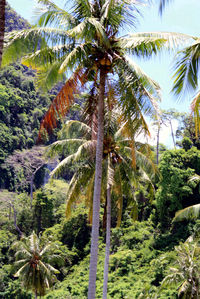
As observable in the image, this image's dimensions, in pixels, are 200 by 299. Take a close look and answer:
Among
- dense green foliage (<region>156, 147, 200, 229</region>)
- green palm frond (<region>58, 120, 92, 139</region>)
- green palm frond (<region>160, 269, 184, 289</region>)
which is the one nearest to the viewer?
green palm frond (<region>58, 120, 92, 139</region>)

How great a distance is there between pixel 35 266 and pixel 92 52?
49.5 ft

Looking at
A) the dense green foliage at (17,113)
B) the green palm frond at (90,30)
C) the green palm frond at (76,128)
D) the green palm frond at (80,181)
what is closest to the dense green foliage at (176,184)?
the green palm frond at (76,128)

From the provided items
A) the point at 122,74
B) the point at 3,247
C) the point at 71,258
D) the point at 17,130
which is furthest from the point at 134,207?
the point at 17,130

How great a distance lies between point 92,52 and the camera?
312 inches

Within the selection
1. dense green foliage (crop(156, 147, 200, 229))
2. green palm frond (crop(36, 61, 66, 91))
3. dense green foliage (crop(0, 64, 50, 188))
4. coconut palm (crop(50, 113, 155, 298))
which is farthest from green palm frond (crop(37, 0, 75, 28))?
dense green foliage (crop(0, 64, 50, 188))

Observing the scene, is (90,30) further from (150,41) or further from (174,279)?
(174,279)

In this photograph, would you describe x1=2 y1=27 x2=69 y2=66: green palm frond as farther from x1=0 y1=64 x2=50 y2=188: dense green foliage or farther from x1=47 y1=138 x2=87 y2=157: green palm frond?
x1=0 y1=64 x2=50 y2=188: dense green foliage

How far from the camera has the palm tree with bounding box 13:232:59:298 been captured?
65.1 feet

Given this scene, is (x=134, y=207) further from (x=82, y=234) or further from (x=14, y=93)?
(x=14, y=93)

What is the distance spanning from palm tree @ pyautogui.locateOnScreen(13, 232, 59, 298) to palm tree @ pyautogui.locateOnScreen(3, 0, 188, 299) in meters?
13.1

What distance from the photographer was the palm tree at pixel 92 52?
297 inches

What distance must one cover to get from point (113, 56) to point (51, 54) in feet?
4.25

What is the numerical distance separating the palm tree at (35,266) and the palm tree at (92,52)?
42.9 feet

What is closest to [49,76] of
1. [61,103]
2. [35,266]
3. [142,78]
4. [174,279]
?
[61,103]
